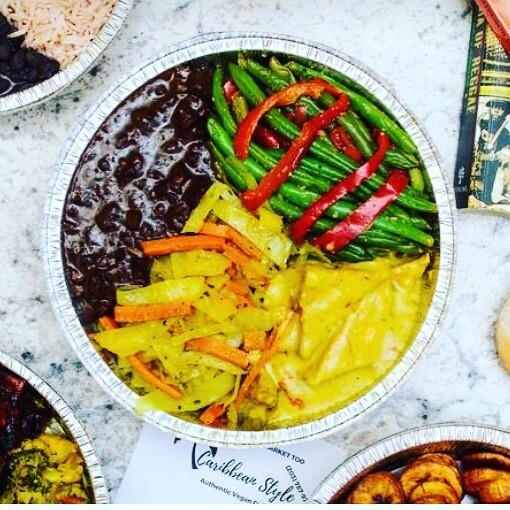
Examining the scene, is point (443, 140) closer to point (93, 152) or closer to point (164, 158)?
point (164, 158)

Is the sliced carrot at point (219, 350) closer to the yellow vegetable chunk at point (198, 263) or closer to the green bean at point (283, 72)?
the yellow vegetable chunk at point (198, 263)

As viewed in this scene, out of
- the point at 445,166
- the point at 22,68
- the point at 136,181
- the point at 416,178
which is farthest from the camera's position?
the point at 445,166

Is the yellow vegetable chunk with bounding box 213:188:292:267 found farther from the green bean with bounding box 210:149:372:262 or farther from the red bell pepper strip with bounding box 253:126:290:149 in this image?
the red bell pepper strip with bounding box 253:126:290:149

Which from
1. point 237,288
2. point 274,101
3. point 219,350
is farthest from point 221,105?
point 219,350

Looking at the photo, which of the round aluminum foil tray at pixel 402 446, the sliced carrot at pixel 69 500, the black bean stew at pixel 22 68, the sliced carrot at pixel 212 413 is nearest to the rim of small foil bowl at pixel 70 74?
the black bean stew at pixel 22 68

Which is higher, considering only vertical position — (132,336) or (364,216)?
(364,216)

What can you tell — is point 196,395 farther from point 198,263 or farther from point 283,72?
point 283,72

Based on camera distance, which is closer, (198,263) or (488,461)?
(198,263)
